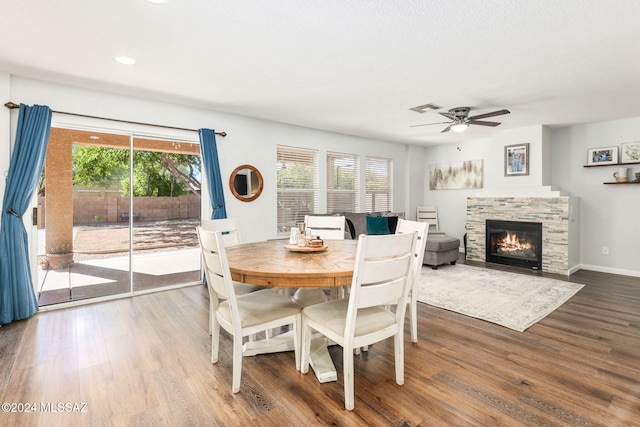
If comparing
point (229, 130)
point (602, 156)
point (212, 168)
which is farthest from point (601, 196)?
point (212, 168)

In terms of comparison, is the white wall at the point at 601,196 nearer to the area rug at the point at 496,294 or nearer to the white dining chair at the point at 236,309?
the area rug at the point at 496,294

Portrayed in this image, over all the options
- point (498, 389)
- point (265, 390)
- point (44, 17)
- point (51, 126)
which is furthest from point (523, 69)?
point (51, 126)

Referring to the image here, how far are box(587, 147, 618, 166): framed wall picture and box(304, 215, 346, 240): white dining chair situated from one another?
463cm

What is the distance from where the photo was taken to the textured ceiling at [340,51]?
2.09m

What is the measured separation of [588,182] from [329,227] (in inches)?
187

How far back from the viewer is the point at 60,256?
151 inches

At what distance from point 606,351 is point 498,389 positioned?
1217 mm

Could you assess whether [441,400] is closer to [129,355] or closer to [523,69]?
[129,355]

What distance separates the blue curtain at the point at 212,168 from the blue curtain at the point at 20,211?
162 centimetres

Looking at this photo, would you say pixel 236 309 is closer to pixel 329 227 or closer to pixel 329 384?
pixel 329 384

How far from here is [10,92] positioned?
3.18m

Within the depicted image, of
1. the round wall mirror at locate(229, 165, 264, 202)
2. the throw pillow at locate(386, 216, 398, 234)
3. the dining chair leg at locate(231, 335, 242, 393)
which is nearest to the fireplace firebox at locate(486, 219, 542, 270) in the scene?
the throw pillow at locate(386, 216, 398, 234)

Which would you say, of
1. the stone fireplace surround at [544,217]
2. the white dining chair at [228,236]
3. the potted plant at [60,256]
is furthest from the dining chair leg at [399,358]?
the stone fireplace surround at [544,217]

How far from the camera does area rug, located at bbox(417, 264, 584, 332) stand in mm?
3260
